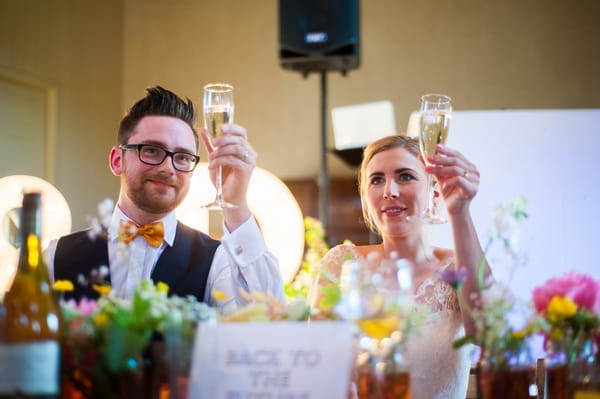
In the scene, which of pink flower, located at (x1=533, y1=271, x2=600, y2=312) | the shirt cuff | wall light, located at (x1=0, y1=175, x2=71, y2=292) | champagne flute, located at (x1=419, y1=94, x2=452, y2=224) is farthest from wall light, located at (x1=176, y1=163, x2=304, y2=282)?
pink flower, located at (x1=533, y1=271, x2=600, y2=312)

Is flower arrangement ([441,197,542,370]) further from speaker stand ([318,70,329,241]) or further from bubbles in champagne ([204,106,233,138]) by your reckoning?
speaker stand ([318,70,329,241])

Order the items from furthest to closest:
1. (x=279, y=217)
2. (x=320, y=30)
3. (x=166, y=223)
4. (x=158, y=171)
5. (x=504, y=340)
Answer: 1. (x=320, y=30)
2. (x=279, y=217)
3. (x=166, y=223)
4. (x=158, y=171)
5. (x=504, y=340)

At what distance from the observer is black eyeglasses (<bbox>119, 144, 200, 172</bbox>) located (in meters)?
1.81

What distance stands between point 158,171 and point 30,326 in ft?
2.89

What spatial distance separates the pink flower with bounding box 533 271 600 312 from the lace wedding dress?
2.57ft

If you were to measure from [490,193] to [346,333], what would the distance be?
67.2 inches

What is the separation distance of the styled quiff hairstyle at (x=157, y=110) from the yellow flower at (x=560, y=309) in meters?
1.17

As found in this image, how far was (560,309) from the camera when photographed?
100 cm

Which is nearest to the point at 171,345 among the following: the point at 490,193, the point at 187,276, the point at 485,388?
the point at 485,388

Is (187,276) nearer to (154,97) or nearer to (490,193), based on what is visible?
(154,97)

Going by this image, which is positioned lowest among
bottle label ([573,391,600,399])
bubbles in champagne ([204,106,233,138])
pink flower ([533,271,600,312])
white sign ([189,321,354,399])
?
bottle label ([573,391,600,399])

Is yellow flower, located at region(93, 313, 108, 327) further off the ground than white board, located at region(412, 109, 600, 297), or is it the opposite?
white board, located at region(412, 109, 600, 297)

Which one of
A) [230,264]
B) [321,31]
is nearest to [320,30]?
[321,31]

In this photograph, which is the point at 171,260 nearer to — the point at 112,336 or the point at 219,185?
the point at 219,185
